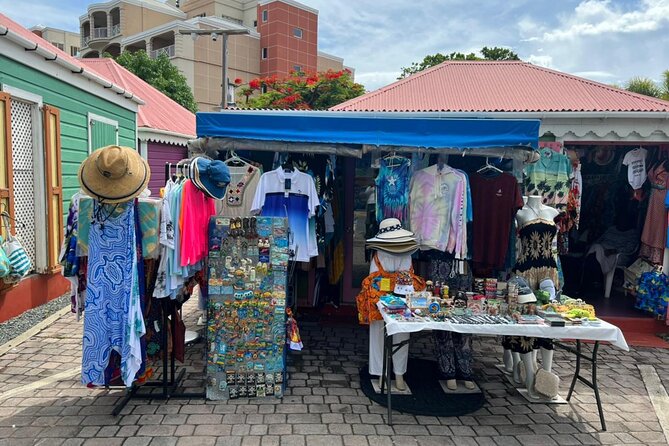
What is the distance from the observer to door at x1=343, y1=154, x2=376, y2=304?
613 centimetres

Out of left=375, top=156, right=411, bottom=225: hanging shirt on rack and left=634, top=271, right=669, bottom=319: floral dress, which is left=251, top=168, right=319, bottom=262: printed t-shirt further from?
left=634, top=271, right=669, bottom=319: floral dress

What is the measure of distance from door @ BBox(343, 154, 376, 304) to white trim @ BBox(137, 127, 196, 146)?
731 centimetres

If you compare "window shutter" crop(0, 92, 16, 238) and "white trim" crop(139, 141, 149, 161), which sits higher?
"white trim" crop(139, 141, 149, 161)

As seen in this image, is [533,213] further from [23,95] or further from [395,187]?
[23,95]

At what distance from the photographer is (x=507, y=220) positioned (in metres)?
4.52

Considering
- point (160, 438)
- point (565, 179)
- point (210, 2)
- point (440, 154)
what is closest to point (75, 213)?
point (160, 438)

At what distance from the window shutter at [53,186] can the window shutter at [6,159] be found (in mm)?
844

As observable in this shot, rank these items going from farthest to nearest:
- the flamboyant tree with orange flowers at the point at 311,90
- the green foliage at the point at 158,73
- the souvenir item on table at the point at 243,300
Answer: the green foliage at the point at 158,73 → the flamboyant tree with orange flowers at the point at 311,90 → the souvenir item on table at the point at 243,300

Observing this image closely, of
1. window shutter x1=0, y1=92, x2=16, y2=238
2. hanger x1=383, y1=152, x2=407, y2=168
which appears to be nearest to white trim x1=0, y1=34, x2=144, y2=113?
window shutter x1=0, y1=92, x2=16, y2=238

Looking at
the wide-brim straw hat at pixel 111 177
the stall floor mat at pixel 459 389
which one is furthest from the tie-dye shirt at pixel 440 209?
the wide-brim straw hat at pixel 111 177

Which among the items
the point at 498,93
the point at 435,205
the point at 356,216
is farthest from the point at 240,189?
the point at 498,93

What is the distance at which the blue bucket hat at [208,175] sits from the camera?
3840 millimetres

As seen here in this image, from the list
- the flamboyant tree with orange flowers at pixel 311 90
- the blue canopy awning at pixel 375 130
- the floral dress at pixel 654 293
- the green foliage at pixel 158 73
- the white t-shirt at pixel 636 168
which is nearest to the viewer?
the blue canopy awning at pixel 375 130

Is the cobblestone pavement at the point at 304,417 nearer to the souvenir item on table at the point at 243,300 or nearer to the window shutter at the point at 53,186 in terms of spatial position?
the souvenir item on table at the point at 243,300
